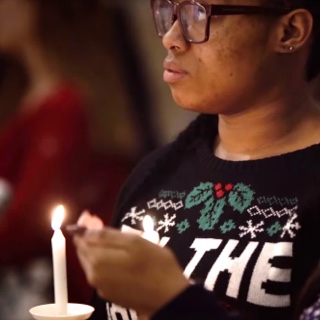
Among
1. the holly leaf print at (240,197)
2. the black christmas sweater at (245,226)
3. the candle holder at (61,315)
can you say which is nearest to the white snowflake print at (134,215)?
the black christmas sweater at (245,226)

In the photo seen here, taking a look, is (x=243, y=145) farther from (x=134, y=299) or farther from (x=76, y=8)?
(x=76, y=8)

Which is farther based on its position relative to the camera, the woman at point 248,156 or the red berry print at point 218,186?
the red berry print at point 218,186

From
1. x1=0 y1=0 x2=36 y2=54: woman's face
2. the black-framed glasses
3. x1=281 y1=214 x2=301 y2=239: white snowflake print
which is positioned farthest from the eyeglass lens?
x1=0 y1=0 x2=36 y2=54: woman's face

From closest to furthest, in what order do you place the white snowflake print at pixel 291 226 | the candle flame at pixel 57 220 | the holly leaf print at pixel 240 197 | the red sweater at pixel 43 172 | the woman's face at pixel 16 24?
the candle flame at pixel 57 220
the white snowflake print at pixel 291 226
the holly leaf print at pixel 240 197
the red sweater at pixel 43 172
the woman's face at pixel 16 24

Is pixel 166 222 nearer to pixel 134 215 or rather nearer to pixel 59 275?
pixel 134 215

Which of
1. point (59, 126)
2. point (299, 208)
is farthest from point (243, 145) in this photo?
point (59, 126)

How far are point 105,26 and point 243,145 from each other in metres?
2.38

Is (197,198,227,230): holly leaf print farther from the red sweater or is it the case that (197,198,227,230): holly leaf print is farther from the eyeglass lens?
the red sweater

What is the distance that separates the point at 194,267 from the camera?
1.82 m

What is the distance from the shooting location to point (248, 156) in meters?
1.91

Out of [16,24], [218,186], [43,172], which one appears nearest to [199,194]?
[218,186]

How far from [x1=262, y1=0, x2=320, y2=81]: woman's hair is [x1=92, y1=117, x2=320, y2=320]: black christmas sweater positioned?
0.61 feet

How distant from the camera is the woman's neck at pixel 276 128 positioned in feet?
6.07

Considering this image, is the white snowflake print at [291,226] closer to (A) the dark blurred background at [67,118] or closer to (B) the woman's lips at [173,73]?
(B) the woman's lips at [173,73]
